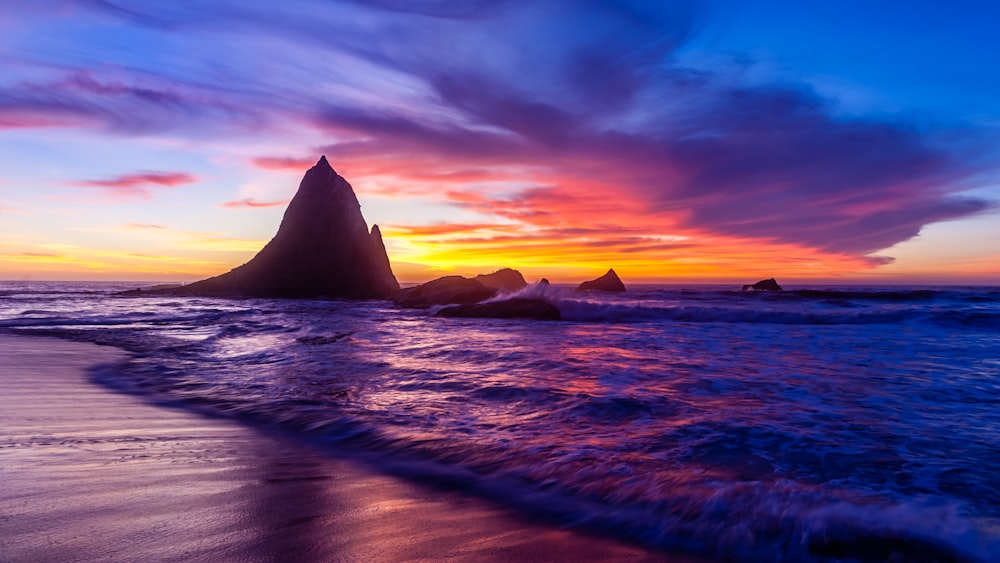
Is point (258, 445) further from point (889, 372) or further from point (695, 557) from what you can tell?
point (889, 372)

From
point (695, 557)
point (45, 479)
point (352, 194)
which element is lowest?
point (695, 557)

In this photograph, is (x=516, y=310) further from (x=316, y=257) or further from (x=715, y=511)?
(x=316, y=257)

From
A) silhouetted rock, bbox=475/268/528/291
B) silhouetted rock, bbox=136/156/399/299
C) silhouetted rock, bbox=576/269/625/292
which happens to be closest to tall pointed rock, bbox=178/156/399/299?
silhouetted rock, bbox=136/156/399/299

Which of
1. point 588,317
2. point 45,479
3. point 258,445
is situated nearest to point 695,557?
point 258,445

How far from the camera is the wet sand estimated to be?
2.86 m

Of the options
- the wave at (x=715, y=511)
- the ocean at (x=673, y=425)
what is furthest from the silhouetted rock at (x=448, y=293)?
the wave at (x=715, y=511)

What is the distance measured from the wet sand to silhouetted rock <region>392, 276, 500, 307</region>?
22.9 metres

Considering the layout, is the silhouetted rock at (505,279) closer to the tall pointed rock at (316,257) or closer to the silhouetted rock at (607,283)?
the tall pointed rock at (316,257)

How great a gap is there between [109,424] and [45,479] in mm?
2072

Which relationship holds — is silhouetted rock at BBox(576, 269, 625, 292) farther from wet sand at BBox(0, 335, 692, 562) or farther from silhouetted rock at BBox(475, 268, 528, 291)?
wet sand at BBox(0, 335, 692, 562)

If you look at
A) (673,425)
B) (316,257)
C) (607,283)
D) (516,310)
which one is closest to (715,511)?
(673,425)

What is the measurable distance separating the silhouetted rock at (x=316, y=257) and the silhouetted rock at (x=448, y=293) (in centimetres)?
1931

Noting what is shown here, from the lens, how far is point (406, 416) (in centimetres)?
632

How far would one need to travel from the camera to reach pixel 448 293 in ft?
104
